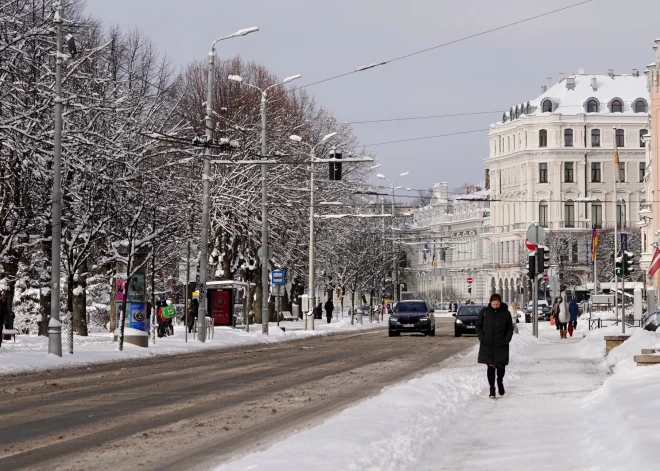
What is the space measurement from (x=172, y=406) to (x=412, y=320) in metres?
40.9

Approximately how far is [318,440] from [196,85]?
65978mm

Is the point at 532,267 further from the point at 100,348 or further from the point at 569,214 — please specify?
the point at 569,214

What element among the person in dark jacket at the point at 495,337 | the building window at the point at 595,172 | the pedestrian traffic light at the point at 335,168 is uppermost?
the building window at the point at 595,172

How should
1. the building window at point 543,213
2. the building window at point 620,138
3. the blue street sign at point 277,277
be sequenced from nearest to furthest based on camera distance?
the blue street sign at point 277,277 < the building window at point 620,138 < the building window at point 543,213

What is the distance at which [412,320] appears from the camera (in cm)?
6025

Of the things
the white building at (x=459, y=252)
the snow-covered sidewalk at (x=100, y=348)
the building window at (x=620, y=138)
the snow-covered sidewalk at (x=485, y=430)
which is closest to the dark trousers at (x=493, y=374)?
the snow-covered sidewalk at (x=485, y=430)

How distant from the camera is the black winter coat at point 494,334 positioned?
21.5 m

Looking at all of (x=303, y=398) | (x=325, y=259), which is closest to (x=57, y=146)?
(x=303, y=398)

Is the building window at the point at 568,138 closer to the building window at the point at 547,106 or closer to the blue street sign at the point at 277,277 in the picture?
the building window at the point at 547,106

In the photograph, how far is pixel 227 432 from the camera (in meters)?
15.8

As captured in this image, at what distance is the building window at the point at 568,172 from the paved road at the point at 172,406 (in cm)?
13071

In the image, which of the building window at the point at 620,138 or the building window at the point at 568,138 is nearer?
the building window at the point at 620,138

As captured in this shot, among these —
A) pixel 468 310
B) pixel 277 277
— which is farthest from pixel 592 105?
pixel 277 277

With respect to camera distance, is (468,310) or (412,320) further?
(468,310)
